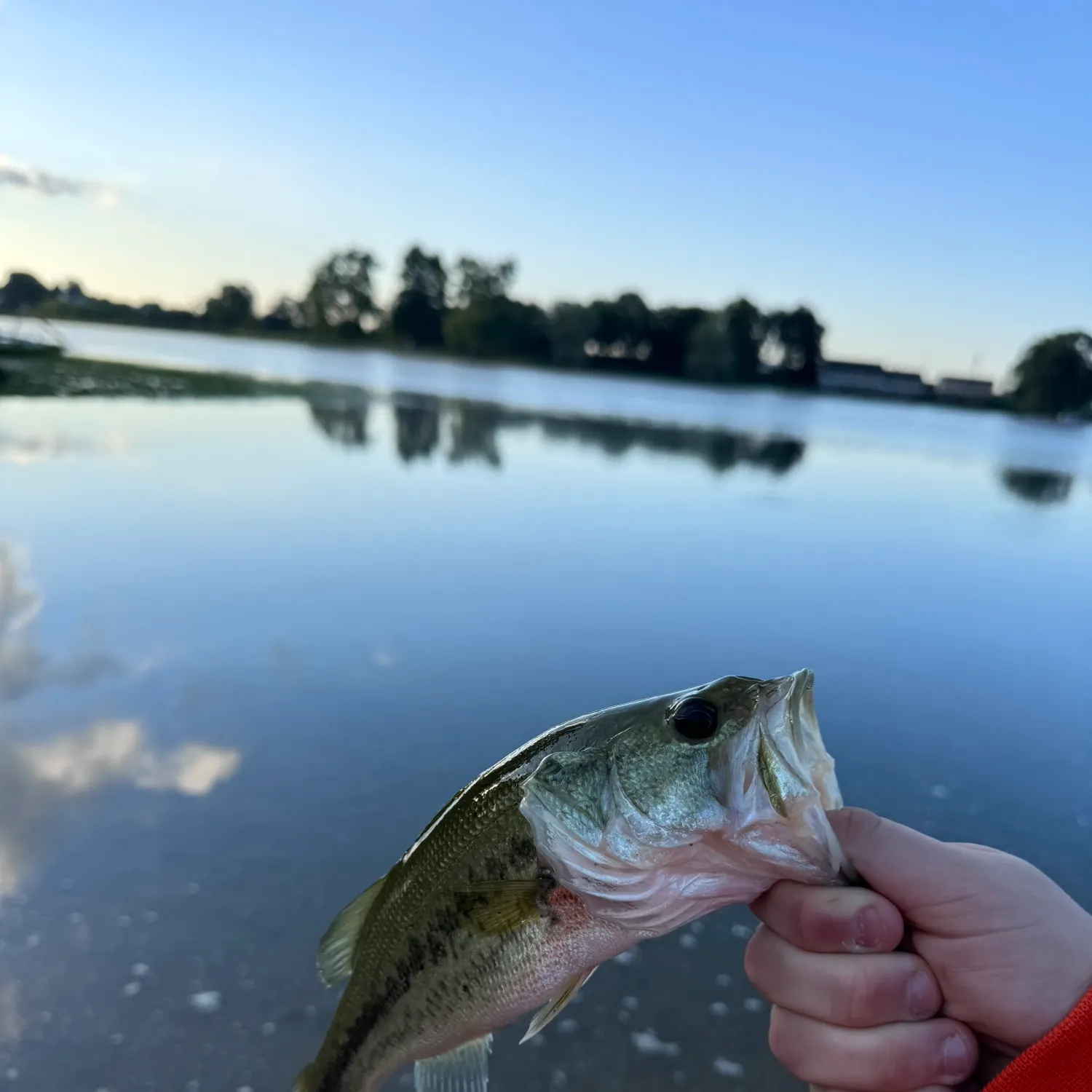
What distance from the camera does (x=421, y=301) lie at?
268ft

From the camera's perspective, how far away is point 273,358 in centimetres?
4694

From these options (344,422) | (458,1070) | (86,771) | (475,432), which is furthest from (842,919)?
(344,422)

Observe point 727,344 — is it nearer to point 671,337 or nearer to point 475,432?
point 671,337

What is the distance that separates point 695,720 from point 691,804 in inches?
5.3

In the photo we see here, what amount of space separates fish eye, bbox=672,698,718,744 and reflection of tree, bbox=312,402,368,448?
523 inches

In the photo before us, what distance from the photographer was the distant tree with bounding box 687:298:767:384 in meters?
71.1

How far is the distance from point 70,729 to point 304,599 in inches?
84.1

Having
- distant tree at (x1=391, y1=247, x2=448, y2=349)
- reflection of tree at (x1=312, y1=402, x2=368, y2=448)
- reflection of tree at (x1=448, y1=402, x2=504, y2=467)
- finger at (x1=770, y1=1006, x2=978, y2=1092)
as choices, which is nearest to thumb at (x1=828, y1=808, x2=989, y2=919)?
finger at (x1=770, y1=1006, x2=978, y2=1092)

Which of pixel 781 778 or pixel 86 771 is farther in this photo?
pixel 86 771

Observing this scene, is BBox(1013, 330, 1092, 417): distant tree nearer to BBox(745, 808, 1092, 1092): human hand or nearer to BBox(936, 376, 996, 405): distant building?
BBox(936, 376, 996, 405): distant building

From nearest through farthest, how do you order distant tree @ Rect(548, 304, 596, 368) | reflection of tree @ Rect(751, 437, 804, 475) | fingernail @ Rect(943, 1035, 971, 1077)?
fingernail @ Rect(943, 1035, 971, 1077), reflection of tree @ Rect(751, 437, 804, 475), distant tree @ Rect(548, 304, 596, 368)

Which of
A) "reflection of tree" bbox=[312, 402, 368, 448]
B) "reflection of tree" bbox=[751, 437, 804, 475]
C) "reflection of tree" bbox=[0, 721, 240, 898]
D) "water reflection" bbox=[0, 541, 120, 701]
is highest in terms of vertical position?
"reflection of tree" bbox=[312, 402, 368, 448]

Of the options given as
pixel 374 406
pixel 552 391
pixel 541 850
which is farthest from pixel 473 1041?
pixel 552 391

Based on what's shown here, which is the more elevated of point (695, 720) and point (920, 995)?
point (695, 720)
